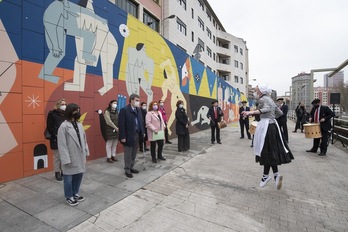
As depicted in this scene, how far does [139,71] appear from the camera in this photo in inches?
322

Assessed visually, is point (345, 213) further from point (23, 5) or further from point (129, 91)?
point (23, 5)

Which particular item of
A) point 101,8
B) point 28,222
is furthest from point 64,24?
point 28,222

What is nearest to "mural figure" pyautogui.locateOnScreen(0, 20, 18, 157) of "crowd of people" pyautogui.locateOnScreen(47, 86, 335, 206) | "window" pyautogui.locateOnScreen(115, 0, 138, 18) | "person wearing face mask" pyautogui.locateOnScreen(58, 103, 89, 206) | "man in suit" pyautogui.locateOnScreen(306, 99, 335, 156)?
"crowd of people" pyautogui.locateOnScreen(47, 86, 335, 206)

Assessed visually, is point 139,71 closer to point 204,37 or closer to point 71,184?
point 71,184

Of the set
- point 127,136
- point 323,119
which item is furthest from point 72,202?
point 323,119

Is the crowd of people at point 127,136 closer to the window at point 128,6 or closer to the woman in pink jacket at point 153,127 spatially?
the woman in pink jacket at point 153,127

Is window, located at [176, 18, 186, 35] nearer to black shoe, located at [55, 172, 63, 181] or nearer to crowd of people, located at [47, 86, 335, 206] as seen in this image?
crowd of people, located at [47, 86, 335, 206]

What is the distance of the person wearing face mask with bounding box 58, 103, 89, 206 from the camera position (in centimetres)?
328

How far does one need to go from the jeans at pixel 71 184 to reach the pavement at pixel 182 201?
0.20 m

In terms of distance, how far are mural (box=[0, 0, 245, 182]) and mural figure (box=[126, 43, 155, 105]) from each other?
4 centimetres

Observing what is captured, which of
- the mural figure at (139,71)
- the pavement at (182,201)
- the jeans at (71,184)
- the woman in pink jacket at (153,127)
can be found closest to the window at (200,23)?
the mural figure at (139,71)

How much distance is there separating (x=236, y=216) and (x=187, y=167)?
263 cm

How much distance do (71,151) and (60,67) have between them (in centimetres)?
288

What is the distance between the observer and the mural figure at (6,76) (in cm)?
419
